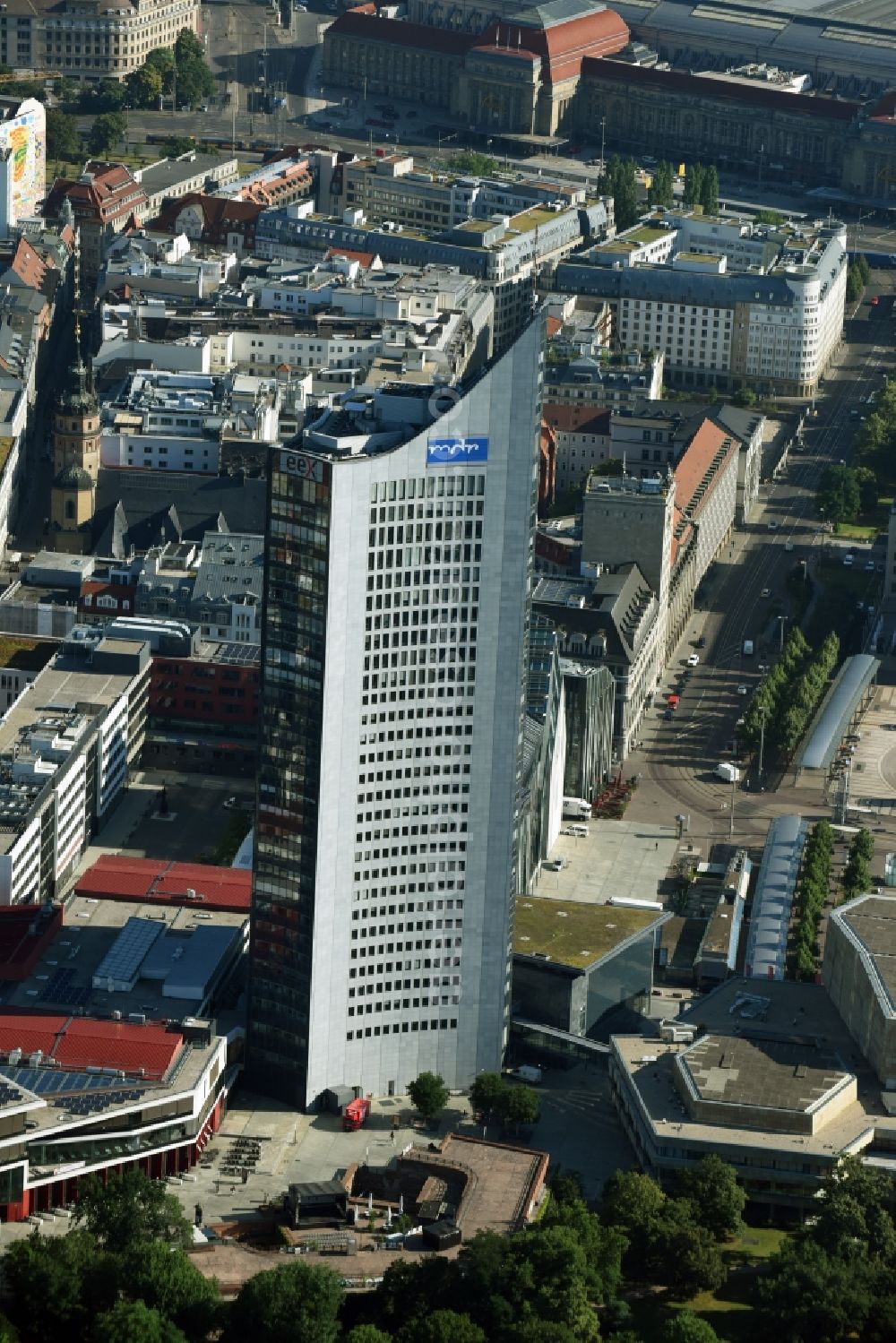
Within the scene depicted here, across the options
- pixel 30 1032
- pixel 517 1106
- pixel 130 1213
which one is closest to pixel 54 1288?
pixel 130 1213

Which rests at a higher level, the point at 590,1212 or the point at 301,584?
the point at 301,584

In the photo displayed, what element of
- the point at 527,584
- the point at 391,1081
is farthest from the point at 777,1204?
the point at 527,584

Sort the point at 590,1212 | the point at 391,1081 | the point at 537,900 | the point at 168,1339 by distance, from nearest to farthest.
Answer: the point at 168,1339 → the point at 590,1212 → the point at 391,1081 → the point at 537,900

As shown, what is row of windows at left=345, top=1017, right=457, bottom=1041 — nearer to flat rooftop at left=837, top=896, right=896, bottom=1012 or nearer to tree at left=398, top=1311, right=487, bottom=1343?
flat rooftop at left=837, top=896, right=896, bottom=1012

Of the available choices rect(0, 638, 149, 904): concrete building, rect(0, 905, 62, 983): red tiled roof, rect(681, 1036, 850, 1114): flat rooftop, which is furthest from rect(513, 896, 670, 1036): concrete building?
rect(0, 638, 149, 904): concrete building

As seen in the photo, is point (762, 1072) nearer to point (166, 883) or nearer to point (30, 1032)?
point (30, 1032)

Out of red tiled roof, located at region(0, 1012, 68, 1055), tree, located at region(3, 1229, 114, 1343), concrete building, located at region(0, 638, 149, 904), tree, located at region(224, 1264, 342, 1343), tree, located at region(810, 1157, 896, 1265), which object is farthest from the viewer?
concrete building, located at region(0, 638, 149, 904)

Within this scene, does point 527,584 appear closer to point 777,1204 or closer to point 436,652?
point 436,652
